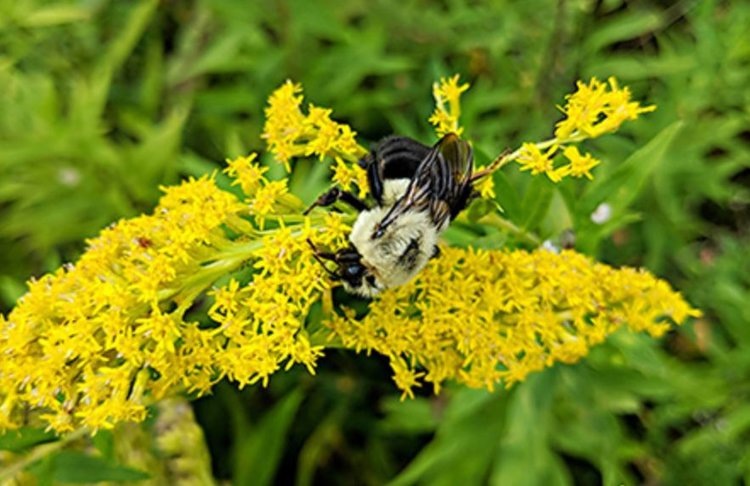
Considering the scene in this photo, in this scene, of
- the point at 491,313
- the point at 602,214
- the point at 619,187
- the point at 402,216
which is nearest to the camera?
the point at 402,216

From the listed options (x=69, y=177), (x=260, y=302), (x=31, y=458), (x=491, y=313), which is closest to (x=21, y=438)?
(x=31, y=458)

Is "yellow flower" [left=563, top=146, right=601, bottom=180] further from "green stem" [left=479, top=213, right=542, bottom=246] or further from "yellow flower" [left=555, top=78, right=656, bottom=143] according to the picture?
"green stem" [left=479, top=213, right=542, bottom=246]

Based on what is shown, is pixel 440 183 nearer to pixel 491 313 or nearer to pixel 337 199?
pixel 337 199

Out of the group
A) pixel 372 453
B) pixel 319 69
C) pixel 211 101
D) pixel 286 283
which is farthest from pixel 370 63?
pixel 286 283

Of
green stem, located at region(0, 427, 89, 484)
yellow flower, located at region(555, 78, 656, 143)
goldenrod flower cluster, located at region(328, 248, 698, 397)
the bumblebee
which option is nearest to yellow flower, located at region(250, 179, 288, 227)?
the bumblebee

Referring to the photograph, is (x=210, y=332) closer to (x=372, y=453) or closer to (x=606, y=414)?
(x=606, y=414)

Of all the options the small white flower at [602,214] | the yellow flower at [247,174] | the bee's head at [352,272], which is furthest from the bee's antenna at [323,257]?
the small white flower at [602,214]

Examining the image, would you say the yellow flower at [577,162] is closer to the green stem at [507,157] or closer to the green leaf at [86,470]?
the green stem at [507,157]
